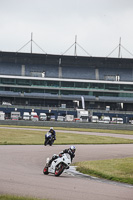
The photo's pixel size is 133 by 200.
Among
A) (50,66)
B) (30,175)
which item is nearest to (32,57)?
(50,66)

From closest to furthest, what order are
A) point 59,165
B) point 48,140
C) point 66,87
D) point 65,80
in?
1. point 59,165
2. point 48,140
3. point 65,80
4. point 66,87

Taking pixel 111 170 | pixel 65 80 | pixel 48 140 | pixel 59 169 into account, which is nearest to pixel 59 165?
pixel 59 169

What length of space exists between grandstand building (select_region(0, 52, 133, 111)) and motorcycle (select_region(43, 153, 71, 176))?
88255 millimetres

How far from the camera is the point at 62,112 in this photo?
3962 inches

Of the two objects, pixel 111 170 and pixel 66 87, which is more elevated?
pixel 66 87

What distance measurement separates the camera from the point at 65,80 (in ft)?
349

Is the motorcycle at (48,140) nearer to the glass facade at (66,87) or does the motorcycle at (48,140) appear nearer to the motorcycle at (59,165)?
the motorcycle at (59,165)

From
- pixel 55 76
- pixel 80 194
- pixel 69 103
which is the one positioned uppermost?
pixel 55 76

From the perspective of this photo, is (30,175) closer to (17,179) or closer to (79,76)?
(17,179)

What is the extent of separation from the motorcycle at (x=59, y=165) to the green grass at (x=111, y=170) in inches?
67.6

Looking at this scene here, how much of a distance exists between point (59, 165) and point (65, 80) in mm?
90530

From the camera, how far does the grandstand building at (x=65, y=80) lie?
106 meters

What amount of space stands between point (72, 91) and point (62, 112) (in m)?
8.74

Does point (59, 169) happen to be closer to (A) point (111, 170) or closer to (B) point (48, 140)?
(A) point (111, 170)
